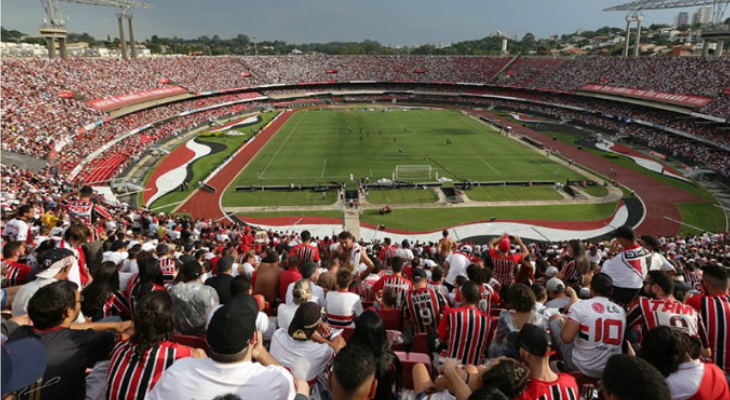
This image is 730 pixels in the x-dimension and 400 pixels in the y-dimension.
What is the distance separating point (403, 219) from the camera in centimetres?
2900

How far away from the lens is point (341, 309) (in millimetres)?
6156

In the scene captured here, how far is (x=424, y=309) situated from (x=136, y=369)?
3.81 meters

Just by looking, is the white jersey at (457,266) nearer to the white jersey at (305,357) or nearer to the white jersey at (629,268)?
the white jersey at (629,268)

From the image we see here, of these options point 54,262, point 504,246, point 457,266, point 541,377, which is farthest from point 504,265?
point 54,262

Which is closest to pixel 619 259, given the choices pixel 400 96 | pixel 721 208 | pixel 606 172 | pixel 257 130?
pixel 721 208

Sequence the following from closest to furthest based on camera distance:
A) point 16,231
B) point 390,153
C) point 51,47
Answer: point 16,231, point 390,153, point 51,47

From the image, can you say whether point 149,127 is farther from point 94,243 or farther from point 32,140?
point 94,243

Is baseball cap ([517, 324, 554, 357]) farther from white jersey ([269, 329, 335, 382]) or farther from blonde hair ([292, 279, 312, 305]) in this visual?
blonde hair ([292, 279, 312, 305])

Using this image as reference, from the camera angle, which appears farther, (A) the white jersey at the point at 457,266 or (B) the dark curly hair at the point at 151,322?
(A) the white jersey at the point at 457,266

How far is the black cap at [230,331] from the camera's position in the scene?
335cm

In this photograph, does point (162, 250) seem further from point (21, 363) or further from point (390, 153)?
point (390, 153)

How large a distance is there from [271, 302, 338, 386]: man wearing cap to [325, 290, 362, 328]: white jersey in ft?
4.63

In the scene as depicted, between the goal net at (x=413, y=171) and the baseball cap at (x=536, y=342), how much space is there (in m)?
34.3

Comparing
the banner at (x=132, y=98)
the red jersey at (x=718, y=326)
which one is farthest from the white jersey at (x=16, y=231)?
the banner at (x=132, y=98)
